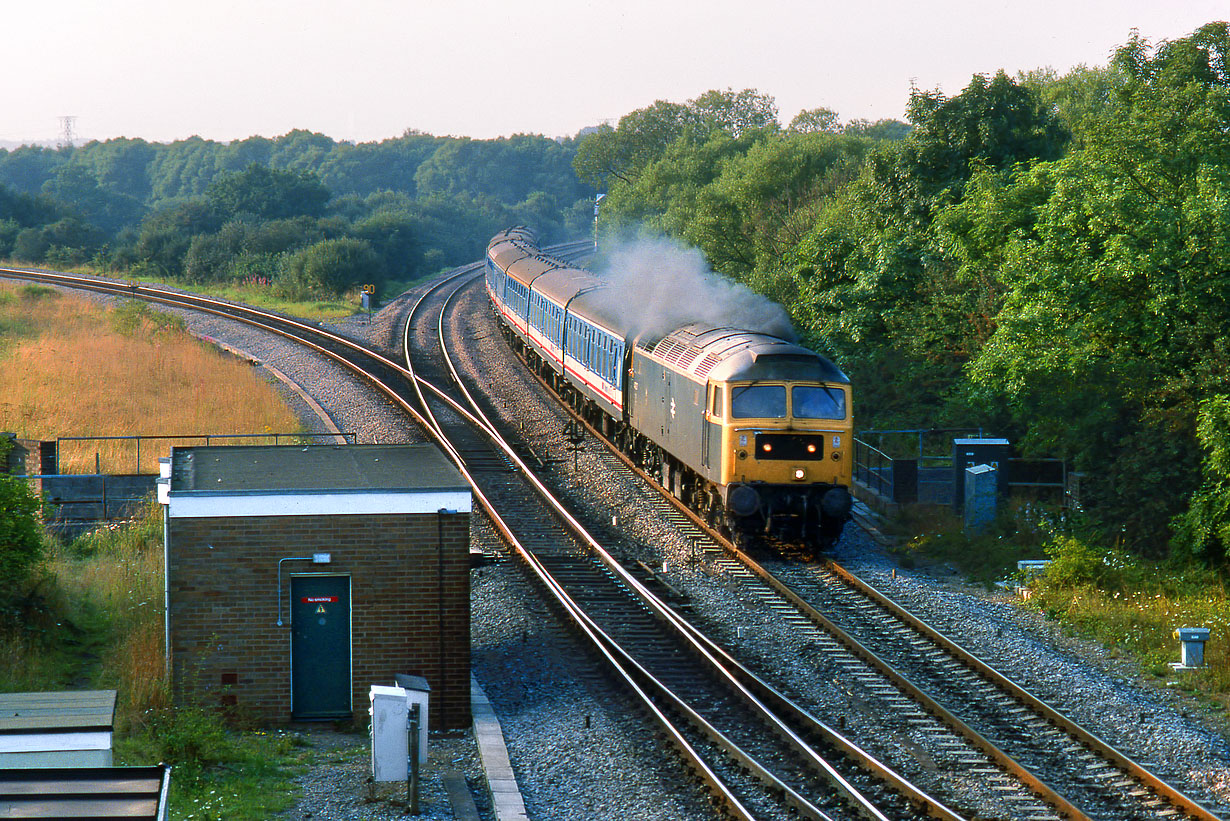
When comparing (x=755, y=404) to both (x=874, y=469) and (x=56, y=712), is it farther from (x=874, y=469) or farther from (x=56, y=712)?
(x=56, y=712)

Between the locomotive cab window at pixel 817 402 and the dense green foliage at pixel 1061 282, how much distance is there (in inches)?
141

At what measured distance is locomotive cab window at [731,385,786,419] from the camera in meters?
17.4

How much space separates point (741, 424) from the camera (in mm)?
17297

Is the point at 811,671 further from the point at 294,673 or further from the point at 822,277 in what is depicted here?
the point at 822,277

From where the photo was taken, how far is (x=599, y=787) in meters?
10.2

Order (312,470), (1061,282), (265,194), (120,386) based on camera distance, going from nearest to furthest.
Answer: (312,470)
(1061,282)
(120,386)
(265,194)

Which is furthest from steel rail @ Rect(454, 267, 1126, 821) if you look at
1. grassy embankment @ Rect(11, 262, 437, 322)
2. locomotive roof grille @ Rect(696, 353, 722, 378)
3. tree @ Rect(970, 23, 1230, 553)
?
grassy embankment @ Rect(11, 262, 437, 322)

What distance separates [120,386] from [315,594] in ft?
71.0

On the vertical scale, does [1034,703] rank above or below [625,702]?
above

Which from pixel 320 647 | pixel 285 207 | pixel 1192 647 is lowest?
pixel 1192 647

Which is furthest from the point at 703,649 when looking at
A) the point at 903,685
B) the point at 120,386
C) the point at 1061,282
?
the point at 120,386

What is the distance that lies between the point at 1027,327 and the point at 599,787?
12013 mm

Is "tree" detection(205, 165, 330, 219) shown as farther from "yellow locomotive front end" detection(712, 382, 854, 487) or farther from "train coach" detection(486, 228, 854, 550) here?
"yellow locomotive front end" detection(712, 382, 854, 487)

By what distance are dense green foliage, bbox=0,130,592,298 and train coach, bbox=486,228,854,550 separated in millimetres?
32768
